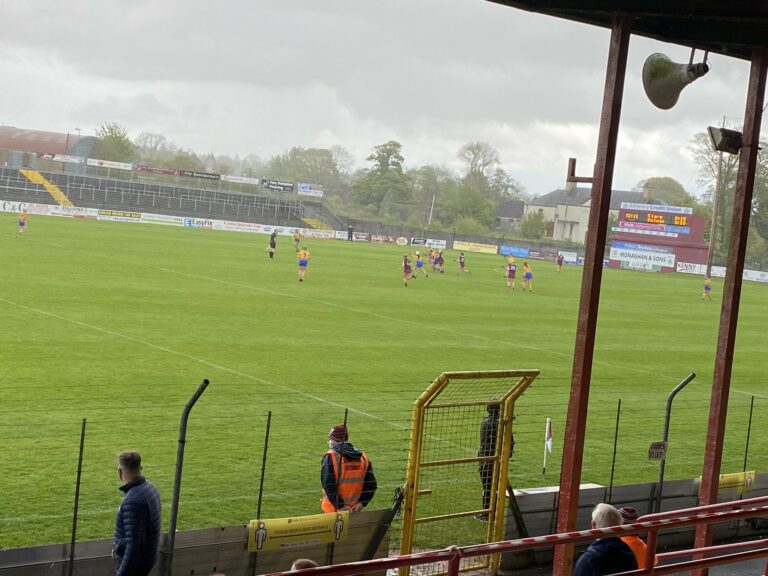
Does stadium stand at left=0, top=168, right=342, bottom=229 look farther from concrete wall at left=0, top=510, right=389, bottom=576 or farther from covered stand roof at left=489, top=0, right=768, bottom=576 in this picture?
covered stand roof at left=489, top=0, right=768, bottom=576

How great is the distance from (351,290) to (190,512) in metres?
27.3

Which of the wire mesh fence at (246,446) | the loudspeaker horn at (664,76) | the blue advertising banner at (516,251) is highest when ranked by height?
the loudspeaker horn at (664,76)

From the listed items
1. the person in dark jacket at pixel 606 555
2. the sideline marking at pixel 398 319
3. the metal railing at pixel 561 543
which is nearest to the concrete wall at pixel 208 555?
the metal railing at pixel 561 543

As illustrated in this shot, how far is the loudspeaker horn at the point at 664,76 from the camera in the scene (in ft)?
26.1

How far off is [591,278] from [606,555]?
2325 mm

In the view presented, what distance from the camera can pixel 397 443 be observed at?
14766mm

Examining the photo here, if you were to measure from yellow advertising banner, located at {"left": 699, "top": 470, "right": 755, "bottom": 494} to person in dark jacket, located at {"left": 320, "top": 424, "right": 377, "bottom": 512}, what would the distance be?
4775 mm

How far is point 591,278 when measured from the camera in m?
7.79

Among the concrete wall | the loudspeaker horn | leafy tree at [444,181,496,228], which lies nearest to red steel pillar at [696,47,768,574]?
the loudspeaker horn

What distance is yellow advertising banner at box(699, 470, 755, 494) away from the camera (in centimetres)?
1180

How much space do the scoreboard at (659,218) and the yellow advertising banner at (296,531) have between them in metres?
71.8

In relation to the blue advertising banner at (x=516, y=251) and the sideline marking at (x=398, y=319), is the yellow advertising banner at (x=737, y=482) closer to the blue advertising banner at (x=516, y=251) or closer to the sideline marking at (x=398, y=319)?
the sideline marking at (x=398, y=319)

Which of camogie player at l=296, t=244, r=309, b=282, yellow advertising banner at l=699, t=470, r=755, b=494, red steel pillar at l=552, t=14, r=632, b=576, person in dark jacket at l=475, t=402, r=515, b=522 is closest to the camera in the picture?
red steel pillar at l=552, t=14, r=632, b=576

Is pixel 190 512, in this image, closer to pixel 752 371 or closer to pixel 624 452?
pixel 624 452
